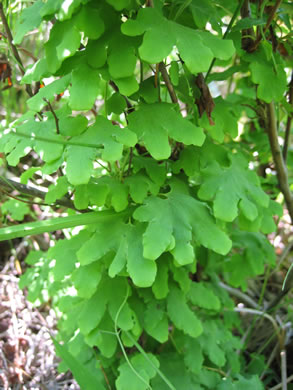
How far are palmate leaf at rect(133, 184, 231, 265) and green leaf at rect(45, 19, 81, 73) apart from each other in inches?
14.2

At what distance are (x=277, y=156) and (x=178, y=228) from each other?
1.90 feet

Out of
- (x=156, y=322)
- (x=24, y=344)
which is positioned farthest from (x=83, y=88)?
(x=24, y=344)

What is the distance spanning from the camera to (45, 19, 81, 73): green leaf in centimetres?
74

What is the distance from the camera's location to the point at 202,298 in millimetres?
1232

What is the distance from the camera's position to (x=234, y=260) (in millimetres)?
1405

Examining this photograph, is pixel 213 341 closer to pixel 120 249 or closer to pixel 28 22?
pixel 120 249

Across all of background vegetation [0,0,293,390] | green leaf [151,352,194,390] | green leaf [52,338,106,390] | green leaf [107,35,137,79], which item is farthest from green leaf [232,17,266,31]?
green leaf [151,352,194,390]

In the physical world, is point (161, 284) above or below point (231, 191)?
below

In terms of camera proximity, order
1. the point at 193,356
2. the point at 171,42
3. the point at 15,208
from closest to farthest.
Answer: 1. the point at 171,42
2. the point at 193,356
3. the point at 15,208

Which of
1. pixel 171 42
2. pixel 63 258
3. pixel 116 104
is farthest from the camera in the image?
pixel 63 258

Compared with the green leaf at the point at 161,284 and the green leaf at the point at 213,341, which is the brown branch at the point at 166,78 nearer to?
the green leaf at the point at 161,284

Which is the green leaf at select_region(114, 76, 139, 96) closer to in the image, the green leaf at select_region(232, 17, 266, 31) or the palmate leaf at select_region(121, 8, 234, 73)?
the palmate leaf at select_region(121, 8, 234, 73)

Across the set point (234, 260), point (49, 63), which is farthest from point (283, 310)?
point (49, 63)

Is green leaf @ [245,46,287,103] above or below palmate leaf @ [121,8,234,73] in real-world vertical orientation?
below
